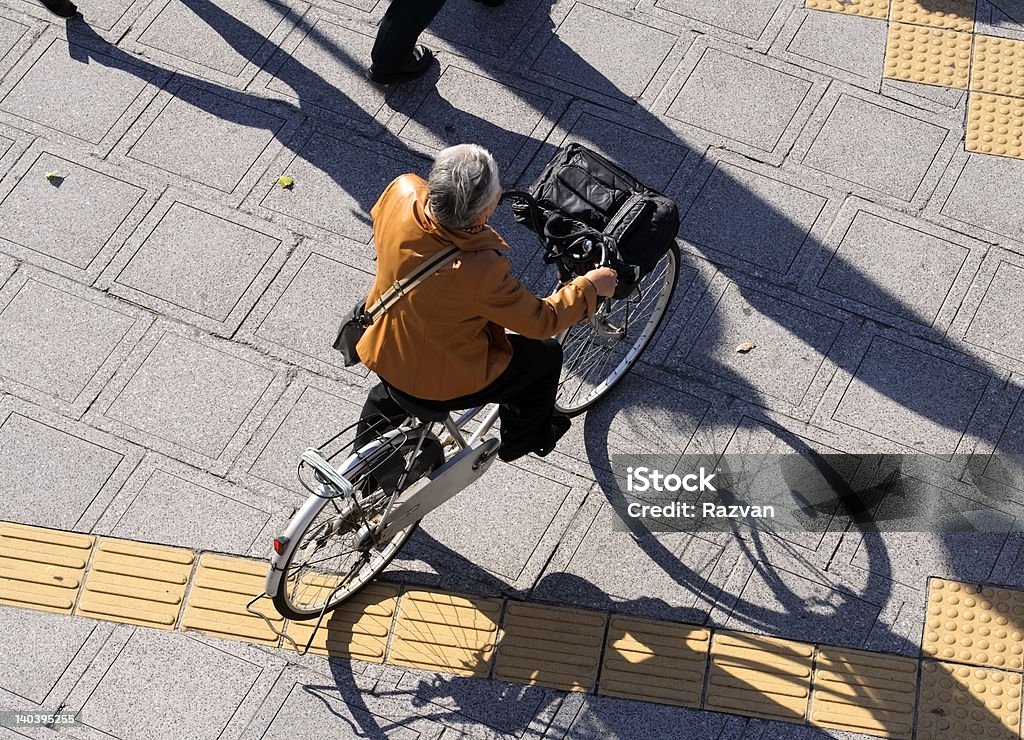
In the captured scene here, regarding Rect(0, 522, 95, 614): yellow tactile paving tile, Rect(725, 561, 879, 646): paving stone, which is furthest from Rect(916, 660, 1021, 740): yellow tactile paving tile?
Rect(0, 522, 95, 614): yellow tactile paving tile

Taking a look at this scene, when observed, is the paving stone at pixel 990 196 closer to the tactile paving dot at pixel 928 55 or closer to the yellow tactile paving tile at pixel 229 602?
the tactile paving dot at pixel 928 55

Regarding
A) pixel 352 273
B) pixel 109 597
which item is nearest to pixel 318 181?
pixel 352 273

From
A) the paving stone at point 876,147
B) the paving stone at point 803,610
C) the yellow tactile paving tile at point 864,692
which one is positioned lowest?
the yellow tactile paving tile at point 864,692

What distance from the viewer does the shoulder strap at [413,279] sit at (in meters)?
3.74

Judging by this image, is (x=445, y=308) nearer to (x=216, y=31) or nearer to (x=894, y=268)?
(x=894, y=268)

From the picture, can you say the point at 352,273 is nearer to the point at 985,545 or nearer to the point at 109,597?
the point at 109,597

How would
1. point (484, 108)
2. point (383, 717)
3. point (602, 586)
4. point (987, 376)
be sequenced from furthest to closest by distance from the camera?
point (484, 108) → point (987, 376) → point (602, 586) → point (383, 717)

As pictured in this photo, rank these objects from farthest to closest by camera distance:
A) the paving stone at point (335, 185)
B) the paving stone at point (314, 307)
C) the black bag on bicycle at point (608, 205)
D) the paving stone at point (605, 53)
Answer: the paving stone at point (605, 53)
the paving stone at point (335, 185)
the paving stone at point (314, 307)
the black bag on bicycle at point (608, 205)

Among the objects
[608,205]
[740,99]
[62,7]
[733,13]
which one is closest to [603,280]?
[608,205]

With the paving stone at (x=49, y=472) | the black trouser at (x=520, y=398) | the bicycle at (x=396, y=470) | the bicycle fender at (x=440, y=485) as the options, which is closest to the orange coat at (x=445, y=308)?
the black trouser at (x=520, y=398)

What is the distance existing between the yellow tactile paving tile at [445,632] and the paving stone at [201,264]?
1.66 metres

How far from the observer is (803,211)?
5.86m

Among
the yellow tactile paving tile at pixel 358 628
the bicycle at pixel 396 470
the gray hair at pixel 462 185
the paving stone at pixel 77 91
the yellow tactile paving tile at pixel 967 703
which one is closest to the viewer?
the gray hair at pixel 462 185

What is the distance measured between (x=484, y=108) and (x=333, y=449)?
7.12ft
